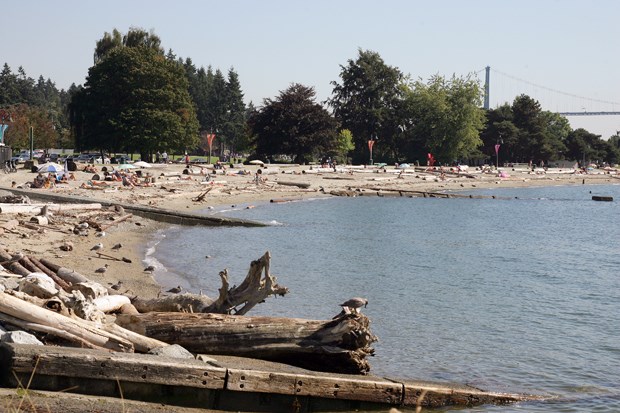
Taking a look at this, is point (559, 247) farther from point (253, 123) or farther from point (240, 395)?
point (253, 123)

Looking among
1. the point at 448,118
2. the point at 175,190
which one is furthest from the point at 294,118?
the point at 175,190

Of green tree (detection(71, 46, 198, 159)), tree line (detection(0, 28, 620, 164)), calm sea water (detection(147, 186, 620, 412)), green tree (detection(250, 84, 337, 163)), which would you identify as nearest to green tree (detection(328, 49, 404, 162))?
tree line (detection(0, 28, 620, 164))

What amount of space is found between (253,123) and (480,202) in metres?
35.5

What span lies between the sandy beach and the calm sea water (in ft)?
4.77

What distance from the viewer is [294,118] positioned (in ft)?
304

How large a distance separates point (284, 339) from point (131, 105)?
72.7m

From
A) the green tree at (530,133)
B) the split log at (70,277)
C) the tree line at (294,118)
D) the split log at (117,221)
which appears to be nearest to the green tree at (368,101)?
the tree line at (294,118)

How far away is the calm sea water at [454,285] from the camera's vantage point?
13.6 m

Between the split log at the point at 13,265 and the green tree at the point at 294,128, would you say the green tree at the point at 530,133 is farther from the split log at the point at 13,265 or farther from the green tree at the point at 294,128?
the split log at the point at 13,265

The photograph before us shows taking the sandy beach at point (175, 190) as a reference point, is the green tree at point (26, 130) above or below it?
above

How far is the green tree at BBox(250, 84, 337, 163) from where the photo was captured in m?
92.1

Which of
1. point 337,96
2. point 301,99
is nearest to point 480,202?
point 301,99

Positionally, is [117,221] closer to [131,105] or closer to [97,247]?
[97,247]

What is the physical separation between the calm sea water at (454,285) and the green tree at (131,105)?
3237 cm
